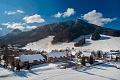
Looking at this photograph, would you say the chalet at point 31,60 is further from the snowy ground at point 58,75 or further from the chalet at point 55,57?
the snowy ground at point 58,75

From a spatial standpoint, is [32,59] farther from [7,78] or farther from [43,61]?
[7,78]

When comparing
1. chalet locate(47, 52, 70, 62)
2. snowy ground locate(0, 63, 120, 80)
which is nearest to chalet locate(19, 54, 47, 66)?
chalet locate(47, 52, 70, 62)

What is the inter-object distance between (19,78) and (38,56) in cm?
2318

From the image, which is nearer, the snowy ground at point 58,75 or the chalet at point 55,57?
the snowy ground at point 58,75

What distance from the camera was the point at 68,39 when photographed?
494ft

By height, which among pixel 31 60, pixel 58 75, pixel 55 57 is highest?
pixel 55 57

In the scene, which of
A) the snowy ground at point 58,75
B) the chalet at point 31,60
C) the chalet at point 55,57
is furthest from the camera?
the chalet at point 55,57

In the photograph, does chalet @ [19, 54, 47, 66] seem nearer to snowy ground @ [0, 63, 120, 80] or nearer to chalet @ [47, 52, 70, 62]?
chalet @ [47, 52, 70, 62]

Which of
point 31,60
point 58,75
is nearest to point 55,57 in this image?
point 31,60

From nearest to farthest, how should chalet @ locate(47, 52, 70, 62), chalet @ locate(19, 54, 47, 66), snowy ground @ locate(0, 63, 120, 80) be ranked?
snowy ground @ locate(0, 63, 120, 80), chalet @ locate(19, 54, 47, 66), chalet @ locate(47, 52, 70, 62)

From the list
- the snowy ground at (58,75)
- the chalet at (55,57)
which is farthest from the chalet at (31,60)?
the snowy ground at (58,75)

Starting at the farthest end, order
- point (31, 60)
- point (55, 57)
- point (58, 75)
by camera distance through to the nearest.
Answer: point (55, 57)
point (31, 60)
point (58, 75)

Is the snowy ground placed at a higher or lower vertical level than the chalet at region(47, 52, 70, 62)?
lower

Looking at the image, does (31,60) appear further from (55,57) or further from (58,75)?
(58,75)
